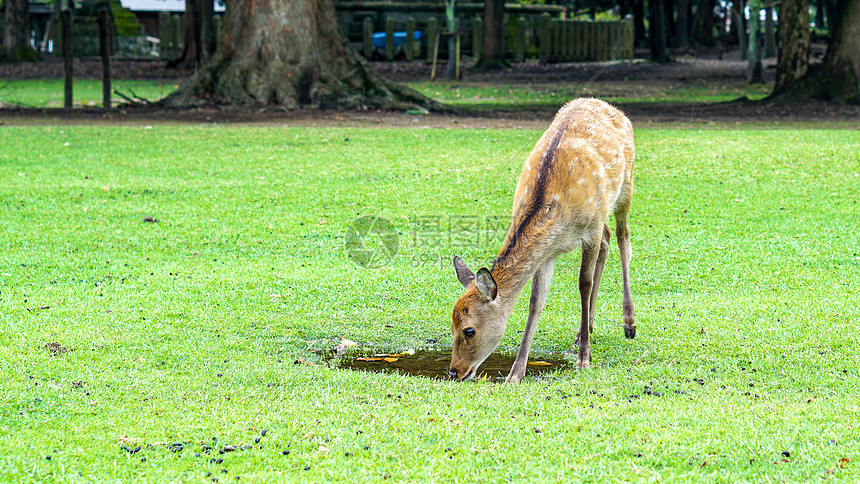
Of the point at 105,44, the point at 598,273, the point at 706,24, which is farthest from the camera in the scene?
the point at 706,24

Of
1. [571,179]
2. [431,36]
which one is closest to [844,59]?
[571,179]

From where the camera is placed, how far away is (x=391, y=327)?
6.17 meters

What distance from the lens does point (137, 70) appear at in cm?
3173

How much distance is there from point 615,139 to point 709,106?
48.5 ft

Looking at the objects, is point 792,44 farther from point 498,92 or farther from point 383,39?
point 383,39

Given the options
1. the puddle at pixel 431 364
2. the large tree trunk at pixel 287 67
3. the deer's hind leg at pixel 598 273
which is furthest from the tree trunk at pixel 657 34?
Result: the puddle at pixel 431 364

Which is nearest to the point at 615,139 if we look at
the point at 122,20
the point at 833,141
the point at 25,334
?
the point at 25,334

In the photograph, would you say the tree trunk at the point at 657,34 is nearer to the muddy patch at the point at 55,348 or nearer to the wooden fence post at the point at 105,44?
the wooden fence post at the point at 105,44

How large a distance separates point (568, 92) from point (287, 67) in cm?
947

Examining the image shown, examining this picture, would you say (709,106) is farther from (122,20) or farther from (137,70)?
(122,20)

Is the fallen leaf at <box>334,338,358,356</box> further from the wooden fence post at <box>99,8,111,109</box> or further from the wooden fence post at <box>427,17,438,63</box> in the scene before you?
the wooden fence post at <box>427,17,438,63</box>

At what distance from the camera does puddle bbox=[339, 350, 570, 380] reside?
17.6 feet

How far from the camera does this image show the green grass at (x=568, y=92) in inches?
893

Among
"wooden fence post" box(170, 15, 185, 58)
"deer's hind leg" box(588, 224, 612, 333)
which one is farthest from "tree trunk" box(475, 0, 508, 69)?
"deer's hind leg" box(588, 224, 612, 333)
